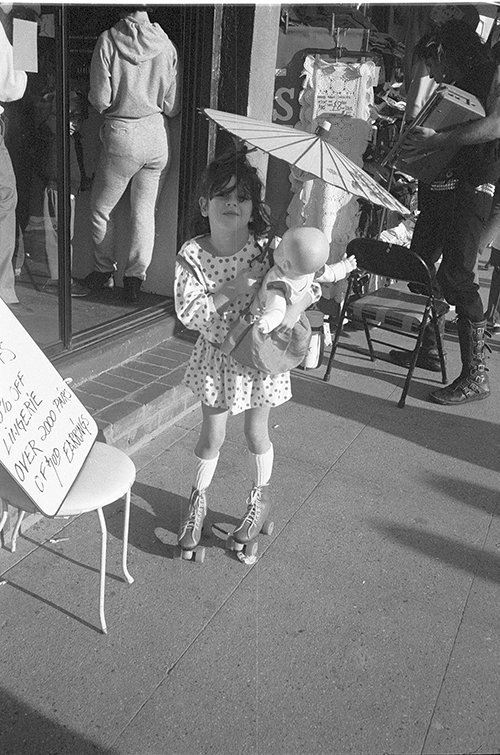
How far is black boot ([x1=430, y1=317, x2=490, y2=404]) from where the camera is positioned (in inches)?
183

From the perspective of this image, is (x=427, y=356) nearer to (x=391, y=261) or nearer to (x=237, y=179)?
(x=391, y=261)

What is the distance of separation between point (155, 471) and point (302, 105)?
349 centimetres

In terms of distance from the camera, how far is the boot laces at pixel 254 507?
114 inches

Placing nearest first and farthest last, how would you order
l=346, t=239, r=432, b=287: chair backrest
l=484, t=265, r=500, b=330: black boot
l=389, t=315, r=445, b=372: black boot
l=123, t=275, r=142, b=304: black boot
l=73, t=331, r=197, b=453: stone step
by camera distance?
l=73, t=331, r=197, b=453: stone step, l=346, t=239, r=432, b=287: chair backrest, l=123, t=275, r=142, b=304: black boot, l=389, t=315, r=445, b=372: black boot, l=484, t=265, r=500, b=330: black boot

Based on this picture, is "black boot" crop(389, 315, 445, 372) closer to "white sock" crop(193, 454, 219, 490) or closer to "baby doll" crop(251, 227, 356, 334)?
"white sock" crop(193, 454, 219, 490)

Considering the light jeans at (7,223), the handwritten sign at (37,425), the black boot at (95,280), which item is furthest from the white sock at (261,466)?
the black boot at (95,280)

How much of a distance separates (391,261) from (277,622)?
2.70 m

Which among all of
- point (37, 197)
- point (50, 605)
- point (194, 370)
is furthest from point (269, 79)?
point (50, 605)

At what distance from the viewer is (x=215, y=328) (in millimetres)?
2543

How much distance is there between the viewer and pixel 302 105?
5516mm

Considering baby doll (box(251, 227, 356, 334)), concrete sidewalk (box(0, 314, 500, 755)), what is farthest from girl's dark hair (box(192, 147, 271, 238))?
concrete sidewalk (box(0, 314, 500, 755))

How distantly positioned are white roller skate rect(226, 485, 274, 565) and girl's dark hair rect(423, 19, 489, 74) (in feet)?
10.6

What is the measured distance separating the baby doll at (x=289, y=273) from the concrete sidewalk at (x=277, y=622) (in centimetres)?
108

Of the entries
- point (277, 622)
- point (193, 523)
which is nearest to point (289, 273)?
point (193, 523)
